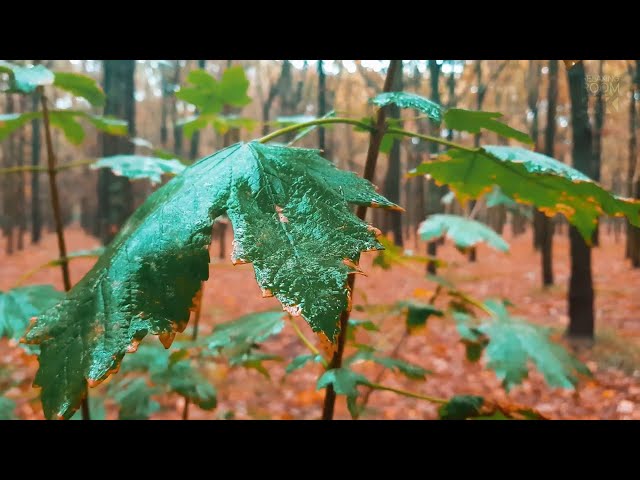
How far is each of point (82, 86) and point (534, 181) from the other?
111 centimetres

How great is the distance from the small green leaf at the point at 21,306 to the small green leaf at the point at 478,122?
995mm

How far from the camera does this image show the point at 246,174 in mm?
571

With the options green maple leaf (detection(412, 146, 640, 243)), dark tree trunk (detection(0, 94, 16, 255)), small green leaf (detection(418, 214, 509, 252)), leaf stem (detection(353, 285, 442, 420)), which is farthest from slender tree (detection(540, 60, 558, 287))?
dark tree trunk (detection(0, 94, 16, 255))

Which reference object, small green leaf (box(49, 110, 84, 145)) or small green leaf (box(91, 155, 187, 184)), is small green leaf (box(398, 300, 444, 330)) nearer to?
small green leaf (box(91, 155, 187, 184))

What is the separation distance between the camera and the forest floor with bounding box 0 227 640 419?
3.07 metres

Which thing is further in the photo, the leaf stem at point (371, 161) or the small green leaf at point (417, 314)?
the small green leaf at point (417, 314)

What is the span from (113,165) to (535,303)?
6.89 metres

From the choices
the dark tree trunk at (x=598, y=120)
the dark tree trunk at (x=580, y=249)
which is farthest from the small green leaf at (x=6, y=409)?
the dark tree trunk at (x=580, y=249)

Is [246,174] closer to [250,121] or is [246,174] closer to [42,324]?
[42,324]

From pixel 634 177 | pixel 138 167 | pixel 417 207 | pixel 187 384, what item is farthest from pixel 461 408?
pixel 634 177

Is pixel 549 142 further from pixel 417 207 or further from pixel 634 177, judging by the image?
pixel 634 177

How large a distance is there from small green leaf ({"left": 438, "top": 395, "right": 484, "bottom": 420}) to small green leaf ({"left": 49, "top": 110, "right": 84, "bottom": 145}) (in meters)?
1.35

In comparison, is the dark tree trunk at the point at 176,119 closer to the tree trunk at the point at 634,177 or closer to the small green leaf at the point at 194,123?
the tree trunk at the point at 634,177

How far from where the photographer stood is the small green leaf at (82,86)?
1143mm
